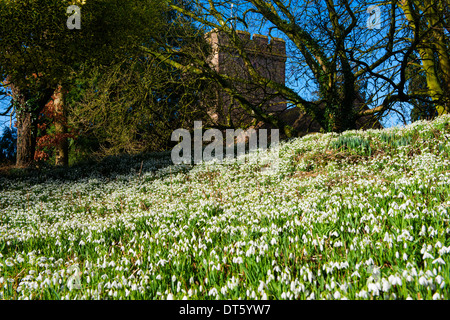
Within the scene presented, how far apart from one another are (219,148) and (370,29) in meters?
9.19

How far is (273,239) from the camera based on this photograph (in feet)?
10.5

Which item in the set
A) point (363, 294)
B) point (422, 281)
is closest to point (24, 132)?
point (363, 294)

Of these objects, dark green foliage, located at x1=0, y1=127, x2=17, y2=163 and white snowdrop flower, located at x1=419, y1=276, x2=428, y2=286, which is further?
dark green foliage, located at x1=0, y1=127, x2=17, y2=163

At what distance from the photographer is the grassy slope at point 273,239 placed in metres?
2.40

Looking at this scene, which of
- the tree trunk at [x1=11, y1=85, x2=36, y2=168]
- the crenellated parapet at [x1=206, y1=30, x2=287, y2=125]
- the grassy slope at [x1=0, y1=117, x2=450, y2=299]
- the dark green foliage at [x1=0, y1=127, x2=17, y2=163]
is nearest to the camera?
the grassy slope at [x1=0, y1=117, x2=450, y2=299]

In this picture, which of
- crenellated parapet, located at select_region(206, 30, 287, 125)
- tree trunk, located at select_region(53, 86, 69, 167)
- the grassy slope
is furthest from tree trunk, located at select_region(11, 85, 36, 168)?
crenellated parapet, located at select_region(206, 30, 287, 125)

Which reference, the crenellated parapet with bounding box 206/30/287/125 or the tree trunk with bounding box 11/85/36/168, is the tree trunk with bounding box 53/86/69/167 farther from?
the crenellated parapet with bounding box 206/30/287/125

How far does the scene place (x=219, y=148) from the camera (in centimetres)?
1711

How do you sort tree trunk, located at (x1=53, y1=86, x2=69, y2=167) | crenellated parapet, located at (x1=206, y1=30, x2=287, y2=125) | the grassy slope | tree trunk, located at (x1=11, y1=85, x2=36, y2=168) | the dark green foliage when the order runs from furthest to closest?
the dark green foliage, tree trunk, located at (x1=53, y1=86, x2=69, y2=167), tree trunk, located at (x1=11, y1=85, x2=36, y2=168), crenellated parapet, located at (x1=206, y1=30, x2=287, y2=125), the grassy slope

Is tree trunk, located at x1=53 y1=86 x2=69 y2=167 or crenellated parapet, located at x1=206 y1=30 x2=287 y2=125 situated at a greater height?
crenellated parapet, located at x1=206 y1=30 x2=287 y2=125

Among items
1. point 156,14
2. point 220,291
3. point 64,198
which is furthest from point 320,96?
point 220,291

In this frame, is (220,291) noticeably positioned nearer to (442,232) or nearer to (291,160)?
(442,232)

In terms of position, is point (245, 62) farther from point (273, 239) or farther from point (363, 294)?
point (363, 294)

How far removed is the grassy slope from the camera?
2404 millimetres
